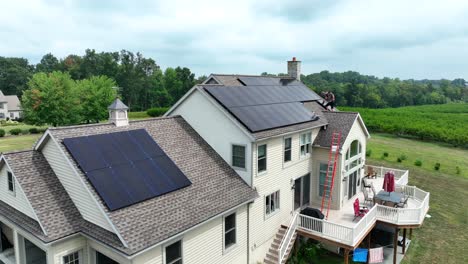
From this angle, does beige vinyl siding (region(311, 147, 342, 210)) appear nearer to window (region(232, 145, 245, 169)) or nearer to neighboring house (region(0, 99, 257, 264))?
window (region(232, 145, 245, 169))

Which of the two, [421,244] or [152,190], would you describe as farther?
[421,244]

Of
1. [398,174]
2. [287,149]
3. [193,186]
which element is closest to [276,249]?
[287,149]

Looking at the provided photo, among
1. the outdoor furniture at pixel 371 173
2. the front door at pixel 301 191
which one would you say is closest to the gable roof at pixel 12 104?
the front door at pixel 301 191

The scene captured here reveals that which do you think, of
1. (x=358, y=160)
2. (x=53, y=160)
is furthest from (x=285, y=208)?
(x=53, y=160)

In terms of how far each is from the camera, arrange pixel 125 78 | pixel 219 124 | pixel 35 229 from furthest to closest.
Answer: pixel 125 78 < pixel 219 124 < pixel 35 229

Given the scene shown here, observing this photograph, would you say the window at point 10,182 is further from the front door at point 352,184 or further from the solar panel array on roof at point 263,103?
the front door at point 352,184

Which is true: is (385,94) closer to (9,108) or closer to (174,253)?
(9,108)

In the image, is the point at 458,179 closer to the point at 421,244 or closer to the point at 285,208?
the point at 421,244
